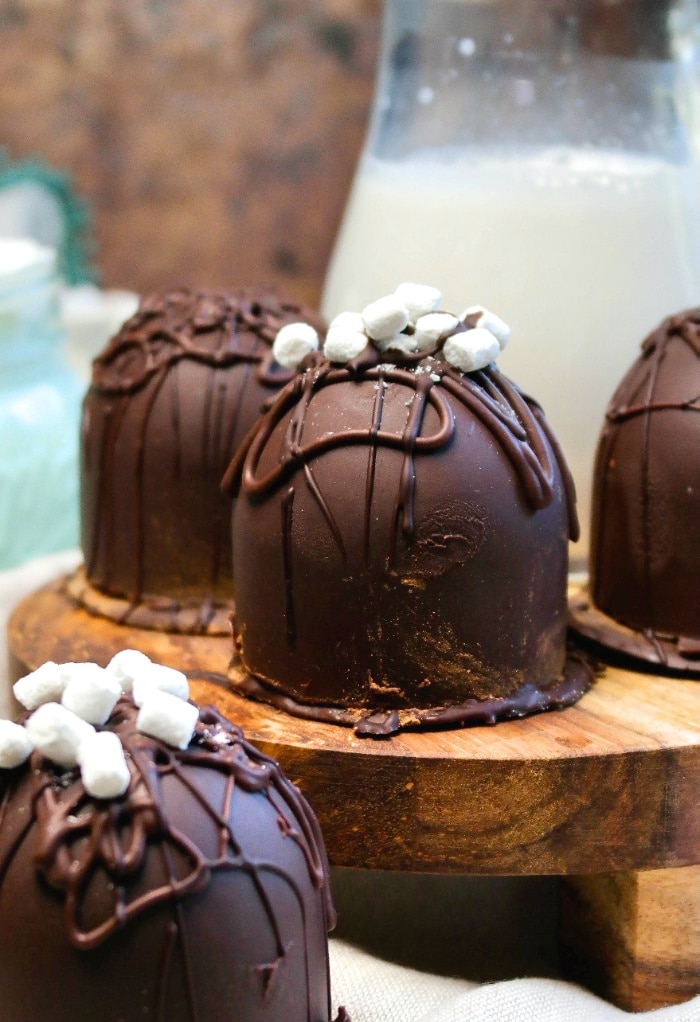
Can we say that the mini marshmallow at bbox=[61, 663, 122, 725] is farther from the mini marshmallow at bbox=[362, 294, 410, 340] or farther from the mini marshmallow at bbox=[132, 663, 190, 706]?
the mini marshmallow at bbox=[362, 294, 410, 340]

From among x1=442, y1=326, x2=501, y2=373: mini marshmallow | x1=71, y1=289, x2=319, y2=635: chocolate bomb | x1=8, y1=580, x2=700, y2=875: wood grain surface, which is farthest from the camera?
x1=71, y1=289, x2=319, y2=635: chocolate bomb

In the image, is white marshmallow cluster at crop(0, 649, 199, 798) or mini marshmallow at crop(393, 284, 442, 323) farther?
mini marshmallow at crop(393, 284, 442, 323)

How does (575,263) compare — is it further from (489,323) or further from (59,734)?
(59,734)

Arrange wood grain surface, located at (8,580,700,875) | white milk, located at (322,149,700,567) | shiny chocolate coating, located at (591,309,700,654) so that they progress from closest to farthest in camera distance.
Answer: wood grain surface, located at (8,580,700,875), shiny chocolate coating, located at (591,309,700,654), white milk, located at (322,149,700,567)

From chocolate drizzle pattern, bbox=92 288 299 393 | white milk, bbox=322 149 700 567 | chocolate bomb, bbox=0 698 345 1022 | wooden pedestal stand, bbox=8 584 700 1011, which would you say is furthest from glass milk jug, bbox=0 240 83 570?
chocolate bomb, bbox=0 698 345 1022

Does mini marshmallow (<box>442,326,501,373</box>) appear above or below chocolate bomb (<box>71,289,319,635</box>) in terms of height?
above

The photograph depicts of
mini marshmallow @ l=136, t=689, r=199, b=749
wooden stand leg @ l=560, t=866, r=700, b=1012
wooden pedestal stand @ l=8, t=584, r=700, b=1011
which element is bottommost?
wooden stand leg @ l=560, t=866, r=700, b=1012

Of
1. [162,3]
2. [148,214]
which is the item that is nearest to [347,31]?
[162,3]

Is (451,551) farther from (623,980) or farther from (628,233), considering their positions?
(628,233)
